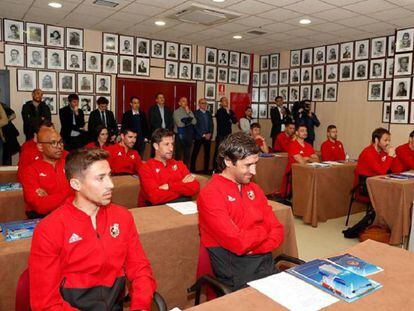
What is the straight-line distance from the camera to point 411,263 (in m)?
2.02

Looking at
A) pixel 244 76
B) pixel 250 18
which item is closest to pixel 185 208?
pixel 250 18

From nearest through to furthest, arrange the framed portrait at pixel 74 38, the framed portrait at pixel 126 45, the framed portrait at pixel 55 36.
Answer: the framed portrait at pixel 55 36
the framed portrait at pixel 74 38
the framed portrait at pixel 126 45

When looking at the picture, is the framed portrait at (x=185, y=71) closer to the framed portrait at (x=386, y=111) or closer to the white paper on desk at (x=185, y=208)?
the framed portrait at (x=386, y=111)

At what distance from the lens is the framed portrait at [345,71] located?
8938mm

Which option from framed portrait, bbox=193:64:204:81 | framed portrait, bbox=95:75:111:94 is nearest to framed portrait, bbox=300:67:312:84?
framed portrait, bbox=193:64:204:81

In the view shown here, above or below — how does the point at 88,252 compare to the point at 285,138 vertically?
below

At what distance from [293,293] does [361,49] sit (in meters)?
8.25

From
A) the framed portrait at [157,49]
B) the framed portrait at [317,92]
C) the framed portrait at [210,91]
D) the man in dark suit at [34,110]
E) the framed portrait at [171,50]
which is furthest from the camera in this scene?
the framed portrait at [210,91]

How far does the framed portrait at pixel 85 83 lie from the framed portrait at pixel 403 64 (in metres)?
6.68

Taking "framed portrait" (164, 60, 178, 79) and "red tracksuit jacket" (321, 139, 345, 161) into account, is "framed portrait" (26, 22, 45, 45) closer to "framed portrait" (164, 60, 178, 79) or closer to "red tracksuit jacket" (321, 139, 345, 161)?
"framed portrait" (164, 60, 178, 79)

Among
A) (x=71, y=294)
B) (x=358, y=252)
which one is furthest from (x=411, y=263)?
(x=71, y=294)

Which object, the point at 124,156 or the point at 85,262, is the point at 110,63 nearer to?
the point at 124,156

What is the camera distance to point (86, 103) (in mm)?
8555

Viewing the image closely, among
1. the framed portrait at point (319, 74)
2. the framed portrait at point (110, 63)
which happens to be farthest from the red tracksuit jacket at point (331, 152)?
the framed portrait at point (110, 63)
